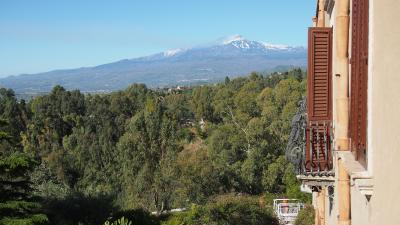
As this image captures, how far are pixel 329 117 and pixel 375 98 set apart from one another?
408 cm

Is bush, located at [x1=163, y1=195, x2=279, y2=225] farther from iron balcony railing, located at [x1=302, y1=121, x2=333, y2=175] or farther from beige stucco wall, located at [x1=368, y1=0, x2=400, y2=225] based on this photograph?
beige stucco wall, located at [x1=368, y1=0, x2=400, y2=225]

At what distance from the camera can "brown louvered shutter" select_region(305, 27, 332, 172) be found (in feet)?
21.3

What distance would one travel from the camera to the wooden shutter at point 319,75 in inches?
268

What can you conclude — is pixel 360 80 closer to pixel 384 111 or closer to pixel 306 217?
pixel 384 111

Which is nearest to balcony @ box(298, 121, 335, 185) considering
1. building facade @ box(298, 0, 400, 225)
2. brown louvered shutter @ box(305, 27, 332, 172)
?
brown louvered shutter @ box(305, 27, 332, 172)

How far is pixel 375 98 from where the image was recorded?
2.96m

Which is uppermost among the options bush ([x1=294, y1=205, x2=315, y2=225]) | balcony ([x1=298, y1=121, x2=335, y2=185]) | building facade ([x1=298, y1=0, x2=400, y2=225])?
building facade ([x1=298, y1=0, x2=400, y2=225])

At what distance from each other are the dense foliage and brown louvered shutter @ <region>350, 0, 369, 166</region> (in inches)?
555

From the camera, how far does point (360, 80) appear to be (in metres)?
3.58

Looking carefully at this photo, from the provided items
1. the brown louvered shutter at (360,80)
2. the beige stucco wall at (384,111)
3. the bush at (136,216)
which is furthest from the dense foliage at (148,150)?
the beige stucco wall at (384,111)

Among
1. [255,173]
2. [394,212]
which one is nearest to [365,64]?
[394,212]

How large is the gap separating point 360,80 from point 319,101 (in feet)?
11.5

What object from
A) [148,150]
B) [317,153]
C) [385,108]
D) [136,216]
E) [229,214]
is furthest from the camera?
[148,150]

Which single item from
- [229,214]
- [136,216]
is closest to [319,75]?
[229,214]
